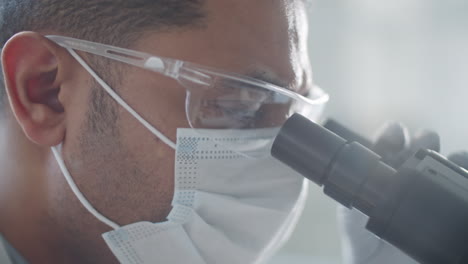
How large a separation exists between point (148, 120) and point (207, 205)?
0.22 metres

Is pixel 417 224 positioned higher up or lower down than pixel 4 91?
lower down

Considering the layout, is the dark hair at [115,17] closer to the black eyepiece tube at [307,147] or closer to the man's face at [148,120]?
the man's face at [148,120]

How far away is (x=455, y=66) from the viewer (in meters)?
2.03

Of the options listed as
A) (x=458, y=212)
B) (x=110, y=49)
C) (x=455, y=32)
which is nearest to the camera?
(x=458, y=212)

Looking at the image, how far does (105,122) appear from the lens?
95cm

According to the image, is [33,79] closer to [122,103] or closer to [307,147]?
[122,103]

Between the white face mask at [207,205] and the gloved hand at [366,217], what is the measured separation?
0.32m

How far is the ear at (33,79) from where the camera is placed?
0.93 m

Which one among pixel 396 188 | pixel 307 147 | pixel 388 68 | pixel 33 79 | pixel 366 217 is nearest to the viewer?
pixel 396 188

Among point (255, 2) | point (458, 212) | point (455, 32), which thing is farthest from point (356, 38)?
point (458, 212)

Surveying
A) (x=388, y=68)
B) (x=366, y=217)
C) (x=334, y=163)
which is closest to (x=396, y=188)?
(x=334, y=163)

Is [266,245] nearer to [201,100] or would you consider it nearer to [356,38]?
[201,100]

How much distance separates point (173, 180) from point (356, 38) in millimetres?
1478

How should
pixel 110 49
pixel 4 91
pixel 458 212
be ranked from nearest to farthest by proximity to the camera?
pixel 458 212 < pixel 110 49 < pixel 4 91
